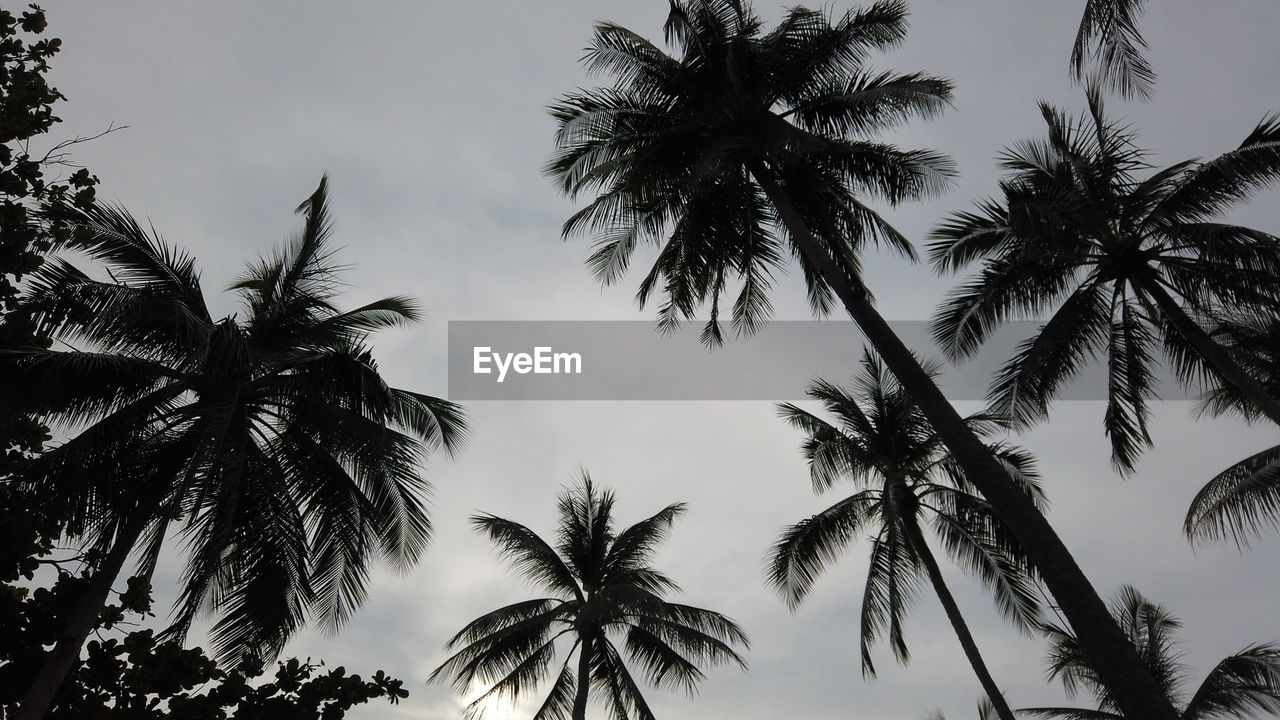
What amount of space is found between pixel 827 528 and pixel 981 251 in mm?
6384

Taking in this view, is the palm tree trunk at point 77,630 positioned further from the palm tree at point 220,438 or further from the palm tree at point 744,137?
the palm tree at point 744,137

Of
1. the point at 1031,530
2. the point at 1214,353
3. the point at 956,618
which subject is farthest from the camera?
the point at 956,618

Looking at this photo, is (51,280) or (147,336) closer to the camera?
(51,280)

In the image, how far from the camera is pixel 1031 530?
6797mm

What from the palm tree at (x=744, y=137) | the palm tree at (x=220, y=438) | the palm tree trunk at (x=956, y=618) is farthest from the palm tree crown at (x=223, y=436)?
the palm tree trunk at (x=956, y=618)

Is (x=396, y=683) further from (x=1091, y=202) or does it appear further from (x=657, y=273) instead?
(x=1091, y=202)

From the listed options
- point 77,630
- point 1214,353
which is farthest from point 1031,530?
point 77,630

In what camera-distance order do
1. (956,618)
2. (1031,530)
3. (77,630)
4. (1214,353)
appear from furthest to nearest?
Result: (956,618), (1214,353), (77,630), (1031,530)

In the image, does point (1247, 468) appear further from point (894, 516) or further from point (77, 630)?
point (77, 630)

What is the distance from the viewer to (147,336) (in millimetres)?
9812

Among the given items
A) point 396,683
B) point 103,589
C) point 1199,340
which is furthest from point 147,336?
point 1199,340

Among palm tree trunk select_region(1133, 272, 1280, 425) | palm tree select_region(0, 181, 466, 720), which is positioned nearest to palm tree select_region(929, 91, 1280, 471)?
palm tree trunk select_region(1133, 272, 1280, 425)

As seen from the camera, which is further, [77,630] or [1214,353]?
[1214,353]

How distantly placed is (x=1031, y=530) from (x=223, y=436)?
832 cm
